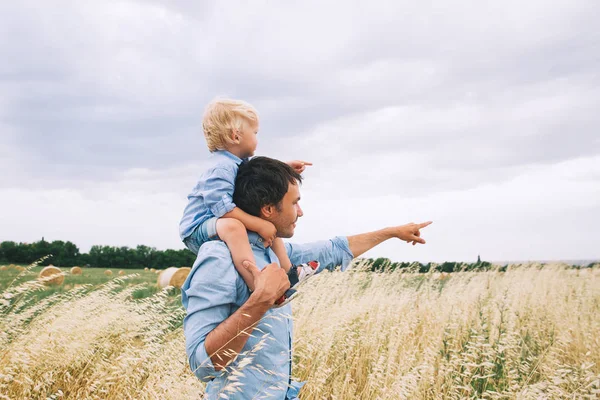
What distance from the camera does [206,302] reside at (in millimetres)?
1745

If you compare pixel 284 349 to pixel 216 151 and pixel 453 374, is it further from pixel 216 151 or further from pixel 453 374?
pixel 453 374

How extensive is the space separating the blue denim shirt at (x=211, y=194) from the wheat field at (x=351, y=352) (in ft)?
3.04

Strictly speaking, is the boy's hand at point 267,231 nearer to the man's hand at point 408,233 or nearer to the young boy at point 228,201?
the young boy at point 228,201

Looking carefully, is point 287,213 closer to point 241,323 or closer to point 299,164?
point 241,323

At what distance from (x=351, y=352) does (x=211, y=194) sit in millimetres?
2844

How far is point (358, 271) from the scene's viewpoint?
865 cm


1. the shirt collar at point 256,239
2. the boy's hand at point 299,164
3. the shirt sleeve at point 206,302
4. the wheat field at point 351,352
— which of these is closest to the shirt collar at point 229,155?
the boy's hand at point 299,164

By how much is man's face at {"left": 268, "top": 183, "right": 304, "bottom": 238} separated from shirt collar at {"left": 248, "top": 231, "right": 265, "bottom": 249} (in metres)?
0.09

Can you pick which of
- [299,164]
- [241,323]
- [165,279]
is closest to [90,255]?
[165,279]

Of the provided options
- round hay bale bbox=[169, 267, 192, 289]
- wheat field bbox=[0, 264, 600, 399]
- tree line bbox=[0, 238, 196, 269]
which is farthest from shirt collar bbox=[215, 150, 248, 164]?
tree line bbox=[0, 238, 196, 269]

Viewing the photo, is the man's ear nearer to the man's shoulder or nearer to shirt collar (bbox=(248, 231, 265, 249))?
shirt collar (bbox=(248, 231, 265, 249))

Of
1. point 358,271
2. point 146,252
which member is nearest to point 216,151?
point 358,271

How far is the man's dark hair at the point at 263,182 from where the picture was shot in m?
2.02

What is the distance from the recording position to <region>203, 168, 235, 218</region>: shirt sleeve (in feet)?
7.69
